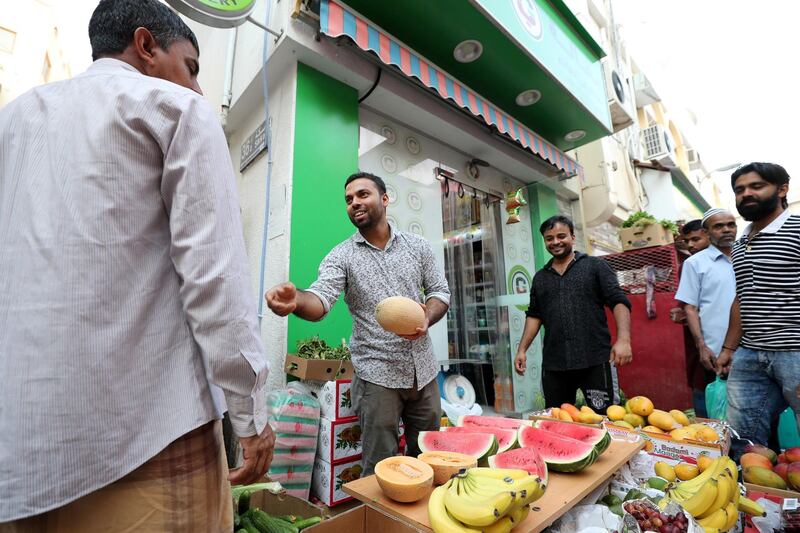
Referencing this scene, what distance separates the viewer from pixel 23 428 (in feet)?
2.67

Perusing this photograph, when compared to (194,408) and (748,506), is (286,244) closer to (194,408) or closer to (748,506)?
(194,408)

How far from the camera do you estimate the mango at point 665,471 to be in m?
1.89

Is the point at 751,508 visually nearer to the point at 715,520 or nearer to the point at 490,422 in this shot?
the point at 715,520

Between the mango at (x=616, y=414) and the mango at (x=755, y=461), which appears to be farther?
the mango at (x=616, y=414)

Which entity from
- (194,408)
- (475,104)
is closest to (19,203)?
(194,408)

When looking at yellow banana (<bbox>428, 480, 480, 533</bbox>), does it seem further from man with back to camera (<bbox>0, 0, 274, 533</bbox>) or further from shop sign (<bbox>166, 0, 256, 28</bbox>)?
shop sign (<bbox>166, 0, 256, 28</bbox>)

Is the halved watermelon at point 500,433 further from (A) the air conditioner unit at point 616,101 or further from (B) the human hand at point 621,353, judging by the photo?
(A) the air conditioner unit at point 616,101

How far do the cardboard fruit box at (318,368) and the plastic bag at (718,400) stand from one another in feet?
9.76

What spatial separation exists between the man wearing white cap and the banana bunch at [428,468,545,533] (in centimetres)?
333

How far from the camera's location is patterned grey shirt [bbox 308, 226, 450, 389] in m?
2.26

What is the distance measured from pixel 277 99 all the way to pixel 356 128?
88 centimetres

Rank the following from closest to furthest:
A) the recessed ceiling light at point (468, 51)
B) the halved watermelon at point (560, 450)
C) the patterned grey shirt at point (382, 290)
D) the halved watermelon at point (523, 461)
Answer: the halved watermelon at point (523, 461) → the halved watermelon at point (560, 450) → the patterned grey shirt at point (382, 290) → the recessed ceiling light at point (468, 51)

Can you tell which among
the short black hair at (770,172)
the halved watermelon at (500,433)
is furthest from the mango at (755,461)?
the short black hair at (770,172)

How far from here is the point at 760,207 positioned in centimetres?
271
